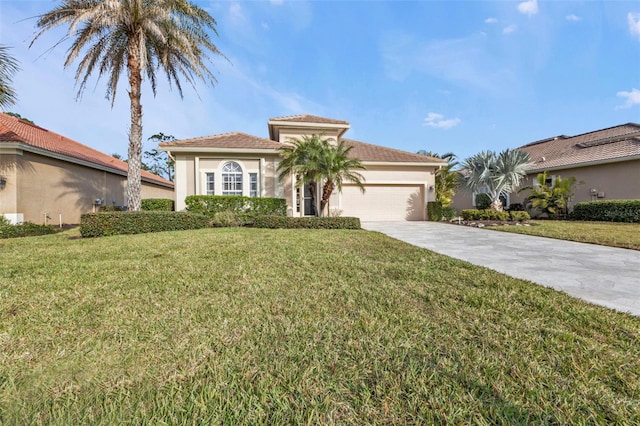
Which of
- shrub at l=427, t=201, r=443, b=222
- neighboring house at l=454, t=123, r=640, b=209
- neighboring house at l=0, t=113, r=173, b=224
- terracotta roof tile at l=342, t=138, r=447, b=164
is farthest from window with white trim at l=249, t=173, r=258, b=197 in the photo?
neighboring house at l=454, t=123, r=640, b=209

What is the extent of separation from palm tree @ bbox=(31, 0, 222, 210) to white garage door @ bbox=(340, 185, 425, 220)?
9.76 m

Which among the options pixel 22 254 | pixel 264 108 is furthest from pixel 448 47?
pixel 22 254

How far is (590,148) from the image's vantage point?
17.2 m

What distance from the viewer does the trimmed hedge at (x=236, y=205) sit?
11.6 m

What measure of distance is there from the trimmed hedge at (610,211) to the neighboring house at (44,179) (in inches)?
1071

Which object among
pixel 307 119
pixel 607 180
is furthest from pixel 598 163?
pixel 307 119

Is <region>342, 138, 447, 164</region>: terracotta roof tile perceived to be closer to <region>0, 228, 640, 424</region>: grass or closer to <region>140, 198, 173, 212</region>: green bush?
<region>140, 198, 173, 212</region>: green bush

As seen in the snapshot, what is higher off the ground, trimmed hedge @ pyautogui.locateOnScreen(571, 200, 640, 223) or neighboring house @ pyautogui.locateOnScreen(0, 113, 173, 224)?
neighboring house @ pyautogui.locateOnScreen(0, 113, 173, 224)

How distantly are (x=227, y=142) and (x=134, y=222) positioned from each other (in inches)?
238

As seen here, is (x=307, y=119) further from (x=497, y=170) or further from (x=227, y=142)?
→ (x=497, y=170)

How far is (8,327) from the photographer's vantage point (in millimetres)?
2492

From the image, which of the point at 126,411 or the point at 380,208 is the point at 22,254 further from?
the point at 380,208

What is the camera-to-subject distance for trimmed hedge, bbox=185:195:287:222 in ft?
38.0

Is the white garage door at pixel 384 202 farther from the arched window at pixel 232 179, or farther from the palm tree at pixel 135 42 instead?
the palm tree at pixel 135 42
